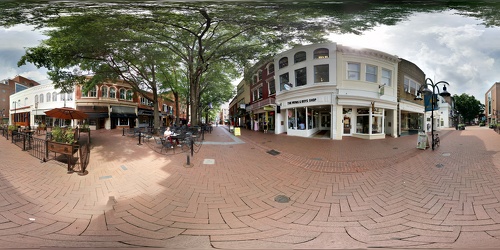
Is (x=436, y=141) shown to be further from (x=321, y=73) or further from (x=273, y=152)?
(x=273, y=152)

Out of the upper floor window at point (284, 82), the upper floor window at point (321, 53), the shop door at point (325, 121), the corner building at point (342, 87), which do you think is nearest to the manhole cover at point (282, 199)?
the corner building at point (342, 87)

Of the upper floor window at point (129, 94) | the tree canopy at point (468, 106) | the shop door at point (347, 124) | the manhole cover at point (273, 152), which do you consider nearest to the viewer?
the upper floor window at point (129, 94)

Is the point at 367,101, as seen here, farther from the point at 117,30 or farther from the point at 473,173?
the point at 117,30

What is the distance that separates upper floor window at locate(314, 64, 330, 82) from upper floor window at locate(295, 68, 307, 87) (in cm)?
10

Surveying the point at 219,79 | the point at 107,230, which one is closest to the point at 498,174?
the point at 219,79

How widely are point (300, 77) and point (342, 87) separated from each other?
1.45ft

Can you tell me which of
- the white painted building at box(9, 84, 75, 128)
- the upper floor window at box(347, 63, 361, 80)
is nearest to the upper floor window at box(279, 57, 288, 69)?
the upper floor window at box(347, 63, 361, 80)

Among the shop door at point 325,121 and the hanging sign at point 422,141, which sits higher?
the shop door at point 325,121

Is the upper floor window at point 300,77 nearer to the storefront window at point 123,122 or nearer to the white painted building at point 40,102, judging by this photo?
the storefront window at point 123,122

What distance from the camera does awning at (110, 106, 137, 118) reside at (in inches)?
59.0

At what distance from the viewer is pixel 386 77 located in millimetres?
1563

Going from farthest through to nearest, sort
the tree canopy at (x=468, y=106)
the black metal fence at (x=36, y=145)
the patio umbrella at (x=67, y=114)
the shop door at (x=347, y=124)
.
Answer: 1. the shop door at (x=347, y=124)
2. the tree canopy at (x=468, y=106)
3. the patio umbrella at (x=67, y=114)
4. the black metal fence at (x=36, y=145)

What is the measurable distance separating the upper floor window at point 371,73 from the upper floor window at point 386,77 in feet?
0.22

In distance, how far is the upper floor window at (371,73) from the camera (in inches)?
58.0
